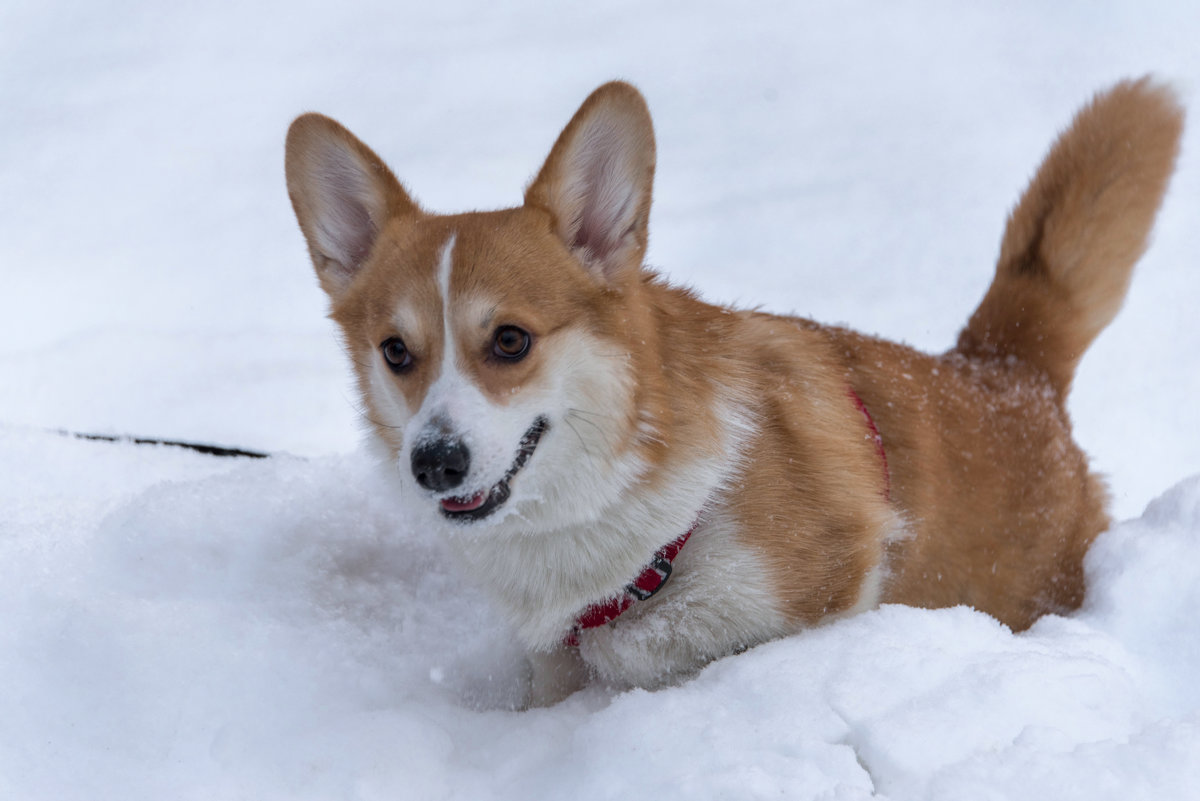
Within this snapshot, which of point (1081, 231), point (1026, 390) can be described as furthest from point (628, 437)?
point (1081, 231)

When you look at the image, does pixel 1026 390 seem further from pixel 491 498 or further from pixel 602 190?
pixel 491 498

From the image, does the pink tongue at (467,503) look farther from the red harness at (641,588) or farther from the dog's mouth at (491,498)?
the red harness at (641,588)

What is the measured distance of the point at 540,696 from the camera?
2258mm

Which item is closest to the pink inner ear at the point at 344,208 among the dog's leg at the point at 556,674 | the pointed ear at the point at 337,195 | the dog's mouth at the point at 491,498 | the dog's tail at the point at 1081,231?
the pointed ear at the point at 337,195

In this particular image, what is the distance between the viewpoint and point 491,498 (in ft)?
6.24

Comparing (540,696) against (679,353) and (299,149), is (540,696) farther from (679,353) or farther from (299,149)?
(299,149)

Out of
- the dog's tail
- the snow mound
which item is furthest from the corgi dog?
the dog's tail

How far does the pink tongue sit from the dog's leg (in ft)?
1.62

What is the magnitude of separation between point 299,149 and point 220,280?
8.55ft

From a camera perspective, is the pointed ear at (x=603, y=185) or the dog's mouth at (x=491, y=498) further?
the pointed ear at (x=603, y=185)

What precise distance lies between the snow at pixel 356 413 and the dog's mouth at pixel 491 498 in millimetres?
412

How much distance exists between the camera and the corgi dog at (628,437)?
76.9 inches

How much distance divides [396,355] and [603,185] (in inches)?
22.0

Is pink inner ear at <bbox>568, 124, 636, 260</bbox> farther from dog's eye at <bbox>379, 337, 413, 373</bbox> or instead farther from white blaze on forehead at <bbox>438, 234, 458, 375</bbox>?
dog's eye at <bbox>379, 337, 413, 373</bbox>
